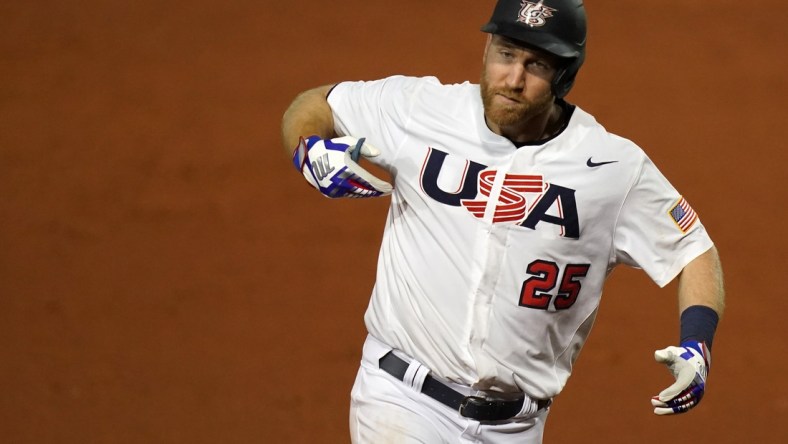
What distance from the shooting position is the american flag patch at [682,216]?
314 cm

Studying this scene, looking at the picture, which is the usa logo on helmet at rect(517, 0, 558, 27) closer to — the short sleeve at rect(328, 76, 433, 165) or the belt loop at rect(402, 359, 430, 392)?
the short sleeve at rect(328, 76, 433, 165)

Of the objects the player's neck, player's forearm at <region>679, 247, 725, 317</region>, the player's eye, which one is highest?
the player's eye

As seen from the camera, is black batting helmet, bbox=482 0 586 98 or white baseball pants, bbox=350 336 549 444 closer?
black batting helmet, bbox=482 0 586 98

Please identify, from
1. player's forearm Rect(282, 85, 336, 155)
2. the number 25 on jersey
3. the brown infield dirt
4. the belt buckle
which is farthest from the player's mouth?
the brown infield dirt

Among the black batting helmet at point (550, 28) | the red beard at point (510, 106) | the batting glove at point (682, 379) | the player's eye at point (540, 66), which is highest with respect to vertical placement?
the black batting helmet at point (550, 28)

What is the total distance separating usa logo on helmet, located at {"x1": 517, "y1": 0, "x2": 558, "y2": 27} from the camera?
301cm

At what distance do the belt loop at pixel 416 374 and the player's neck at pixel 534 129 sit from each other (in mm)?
640

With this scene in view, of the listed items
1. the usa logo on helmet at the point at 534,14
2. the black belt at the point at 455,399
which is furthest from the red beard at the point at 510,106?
the black belt at the point at 455,399

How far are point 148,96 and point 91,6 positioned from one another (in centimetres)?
70

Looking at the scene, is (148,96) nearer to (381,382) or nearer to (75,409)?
(75,409)

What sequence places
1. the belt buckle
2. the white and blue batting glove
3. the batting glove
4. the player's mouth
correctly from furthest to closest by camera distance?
the belt buckle, the player's mouth, the white and blue batting glove, the batting glove

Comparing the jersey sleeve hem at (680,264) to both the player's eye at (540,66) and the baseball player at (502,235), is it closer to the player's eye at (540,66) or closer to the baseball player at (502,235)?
the baseball player at (502,235)

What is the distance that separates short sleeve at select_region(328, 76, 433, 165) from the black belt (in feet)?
1.77

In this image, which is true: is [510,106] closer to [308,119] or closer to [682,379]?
[308,119]
